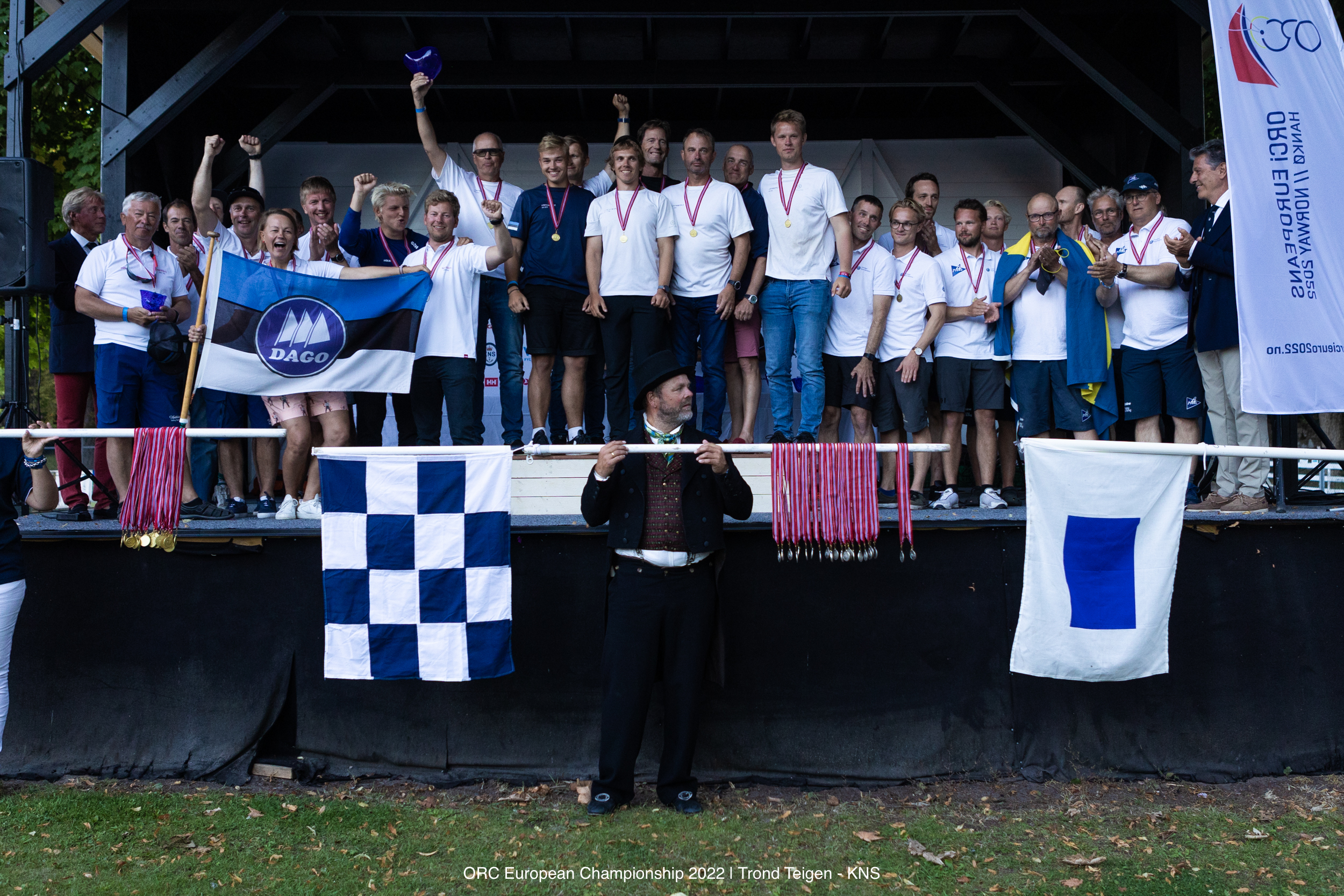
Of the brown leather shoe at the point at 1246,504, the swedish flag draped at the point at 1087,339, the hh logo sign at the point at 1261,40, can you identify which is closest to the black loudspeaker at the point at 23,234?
the swedish flag draped at the point at 1087,339

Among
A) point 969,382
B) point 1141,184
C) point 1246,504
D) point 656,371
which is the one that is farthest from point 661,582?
point 1141,184

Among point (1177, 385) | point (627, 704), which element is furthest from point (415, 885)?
point (1177, 385)

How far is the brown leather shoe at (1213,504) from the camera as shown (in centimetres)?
529

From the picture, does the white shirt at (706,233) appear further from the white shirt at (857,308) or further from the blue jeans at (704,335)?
the white shirt at (857,308)

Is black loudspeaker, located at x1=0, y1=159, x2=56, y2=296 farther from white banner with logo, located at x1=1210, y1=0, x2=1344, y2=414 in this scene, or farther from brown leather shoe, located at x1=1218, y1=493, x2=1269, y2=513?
brown leather shoe, located at x1=1218, y1=493, x2=1269, y2=513

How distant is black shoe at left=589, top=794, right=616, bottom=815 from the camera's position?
444cm

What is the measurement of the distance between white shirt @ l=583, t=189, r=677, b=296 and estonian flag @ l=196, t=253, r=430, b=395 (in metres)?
1.29

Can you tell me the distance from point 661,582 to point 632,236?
2467 millimetres

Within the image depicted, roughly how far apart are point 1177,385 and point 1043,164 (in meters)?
5.06

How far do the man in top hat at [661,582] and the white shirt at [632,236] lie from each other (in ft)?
5.60

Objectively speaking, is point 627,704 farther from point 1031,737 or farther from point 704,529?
point 1031,737

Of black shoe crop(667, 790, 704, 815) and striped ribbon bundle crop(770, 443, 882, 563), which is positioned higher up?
striped ribbon bundle crop(770, 443, 882, 563)

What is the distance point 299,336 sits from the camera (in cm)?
543

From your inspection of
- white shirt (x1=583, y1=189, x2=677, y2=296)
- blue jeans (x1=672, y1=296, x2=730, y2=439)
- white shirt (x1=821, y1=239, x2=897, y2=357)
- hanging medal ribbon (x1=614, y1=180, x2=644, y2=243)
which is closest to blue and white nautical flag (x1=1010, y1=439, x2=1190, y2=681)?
white shirt (x1=821, y1=239, x2=897, y2=357)
